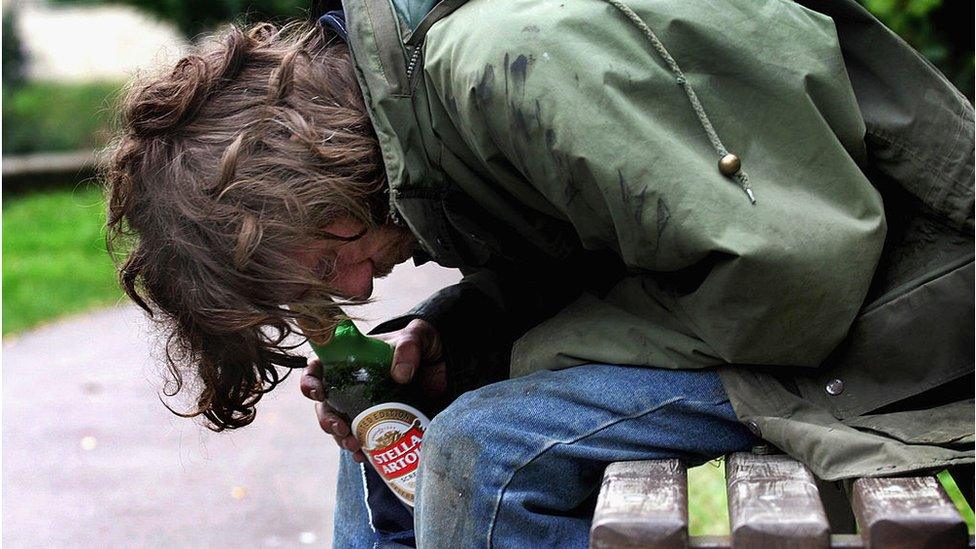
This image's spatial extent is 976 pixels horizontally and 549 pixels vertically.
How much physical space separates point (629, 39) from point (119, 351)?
5.04 metres

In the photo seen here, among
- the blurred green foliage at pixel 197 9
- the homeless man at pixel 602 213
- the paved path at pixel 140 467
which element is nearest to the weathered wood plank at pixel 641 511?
the homeless man at pixel 602 213

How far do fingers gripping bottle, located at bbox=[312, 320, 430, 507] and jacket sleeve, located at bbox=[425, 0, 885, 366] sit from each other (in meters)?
0.59

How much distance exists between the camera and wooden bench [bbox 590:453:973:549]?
143cm

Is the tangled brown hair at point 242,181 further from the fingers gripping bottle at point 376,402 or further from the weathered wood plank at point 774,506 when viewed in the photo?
the weathered wood plank at point 774,506

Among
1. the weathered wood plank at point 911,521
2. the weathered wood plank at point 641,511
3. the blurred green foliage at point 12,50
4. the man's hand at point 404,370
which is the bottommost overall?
the blurred green foliage at point 12,50

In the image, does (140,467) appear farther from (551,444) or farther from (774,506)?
(774,506)

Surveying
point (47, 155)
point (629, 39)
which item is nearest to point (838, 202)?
→ point (629, 39)

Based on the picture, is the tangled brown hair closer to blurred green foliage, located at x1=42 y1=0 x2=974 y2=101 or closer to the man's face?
the man's face

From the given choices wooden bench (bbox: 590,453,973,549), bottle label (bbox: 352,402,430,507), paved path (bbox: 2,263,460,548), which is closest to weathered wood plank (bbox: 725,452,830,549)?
wooden bench (bbox: 590,453,973,549)

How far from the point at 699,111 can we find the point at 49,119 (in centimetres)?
1434

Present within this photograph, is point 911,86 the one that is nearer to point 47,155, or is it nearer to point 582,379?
point 582,379

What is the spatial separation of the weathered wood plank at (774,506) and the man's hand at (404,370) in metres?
0.75

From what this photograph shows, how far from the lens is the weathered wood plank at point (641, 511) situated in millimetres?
1471

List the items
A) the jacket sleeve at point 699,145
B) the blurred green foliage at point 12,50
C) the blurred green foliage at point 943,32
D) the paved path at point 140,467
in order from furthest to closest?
1. the blurred green foliage at point 12,50
2. the blurred green foliage at point 943,32
3. the paved path at point 140,467
4. the jacket sleeve at point 699,145
